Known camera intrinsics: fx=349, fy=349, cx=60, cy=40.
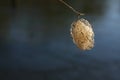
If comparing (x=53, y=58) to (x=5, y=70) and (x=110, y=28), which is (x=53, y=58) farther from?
(x=110, y=28)

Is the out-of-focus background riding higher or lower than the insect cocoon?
lower

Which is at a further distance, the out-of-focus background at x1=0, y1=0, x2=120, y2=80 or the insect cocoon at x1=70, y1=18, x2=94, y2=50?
the out-of-focus background at x1=0, y1=0, x2=120, y2=80

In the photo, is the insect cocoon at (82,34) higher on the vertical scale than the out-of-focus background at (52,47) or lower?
higher

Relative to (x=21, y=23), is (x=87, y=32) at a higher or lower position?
higher

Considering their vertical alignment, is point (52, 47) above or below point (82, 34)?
below

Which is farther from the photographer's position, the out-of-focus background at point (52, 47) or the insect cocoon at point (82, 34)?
the out-of-focus background at point (52, 47)

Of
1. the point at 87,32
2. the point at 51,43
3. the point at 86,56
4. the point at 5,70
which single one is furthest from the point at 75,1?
the point at 87,32

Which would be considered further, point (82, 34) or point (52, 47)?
point (52, 47)

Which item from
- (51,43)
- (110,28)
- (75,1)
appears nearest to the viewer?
(51,43)
